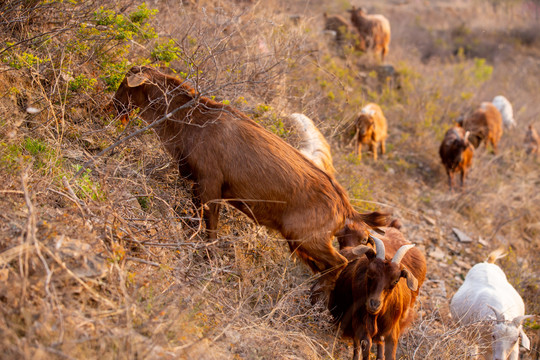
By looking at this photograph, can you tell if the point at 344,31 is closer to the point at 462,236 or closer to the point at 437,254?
the point at 462,236

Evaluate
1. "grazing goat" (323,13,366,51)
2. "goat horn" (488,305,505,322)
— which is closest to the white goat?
"grazing goat" (323,13,366,51)

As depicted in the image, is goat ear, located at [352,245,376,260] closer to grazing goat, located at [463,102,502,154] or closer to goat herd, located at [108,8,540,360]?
goat herd, located at [108,8,540,360]

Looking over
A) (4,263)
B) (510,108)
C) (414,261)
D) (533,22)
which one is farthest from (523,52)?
(4,263)

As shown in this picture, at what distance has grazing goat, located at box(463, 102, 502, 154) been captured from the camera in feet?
41.2

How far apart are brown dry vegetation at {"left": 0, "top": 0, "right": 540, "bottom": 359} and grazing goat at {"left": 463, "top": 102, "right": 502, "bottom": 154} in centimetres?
87

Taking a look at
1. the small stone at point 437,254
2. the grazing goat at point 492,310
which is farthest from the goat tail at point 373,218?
the small stone at point 437,254

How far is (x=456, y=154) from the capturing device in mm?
10516

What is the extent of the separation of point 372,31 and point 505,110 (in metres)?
4.73

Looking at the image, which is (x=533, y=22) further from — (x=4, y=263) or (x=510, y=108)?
(x=4, y=263)

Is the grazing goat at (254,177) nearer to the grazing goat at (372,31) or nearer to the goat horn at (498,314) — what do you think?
the goat horn at (498,314)

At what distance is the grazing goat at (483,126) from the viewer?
12.6 metres

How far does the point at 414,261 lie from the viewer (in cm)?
574

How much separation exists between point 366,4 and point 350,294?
19564 millimetres

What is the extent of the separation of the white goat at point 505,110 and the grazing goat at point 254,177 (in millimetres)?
11764
